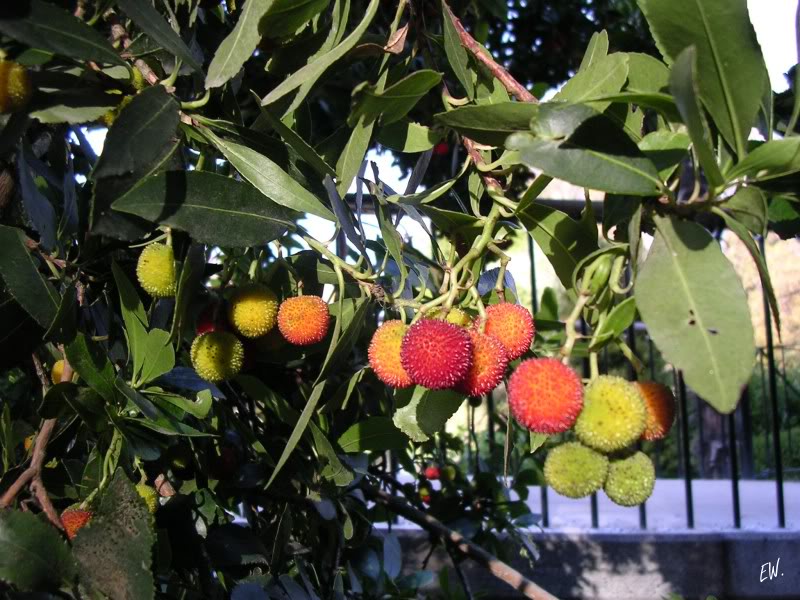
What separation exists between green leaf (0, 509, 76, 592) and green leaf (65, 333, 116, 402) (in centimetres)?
14

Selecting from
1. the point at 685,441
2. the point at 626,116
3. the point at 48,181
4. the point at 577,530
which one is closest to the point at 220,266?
the point at 48,181

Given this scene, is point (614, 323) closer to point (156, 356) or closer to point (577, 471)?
point (577, 471)

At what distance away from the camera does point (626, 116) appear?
0.55m

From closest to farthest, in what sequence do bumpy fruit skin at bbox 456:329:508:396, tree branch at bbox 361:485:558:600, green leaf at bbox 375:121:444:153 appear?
bumpy fruit skin at bbox 456:329:508:396, green leaf at bbox 375:121:444:153, tree branch at bbox 361:485:558:600

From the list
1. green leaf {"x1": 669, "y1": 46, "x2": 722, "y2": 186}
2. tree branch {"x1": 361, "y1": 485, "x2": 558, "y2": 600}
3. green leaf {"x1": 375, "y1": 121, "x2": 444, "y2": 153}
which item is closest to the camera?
green leaf {"x1": 669, "y1": 46, "x2": 722, "y2": 186}

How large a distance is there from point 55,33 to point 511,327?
45 cm

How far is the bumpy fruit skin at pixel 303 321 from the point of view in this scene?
76 centimetres

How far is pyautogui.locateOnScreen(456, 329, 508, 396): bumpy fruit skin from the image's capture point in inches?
24.6

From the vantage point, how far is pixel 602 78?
1.81 ft

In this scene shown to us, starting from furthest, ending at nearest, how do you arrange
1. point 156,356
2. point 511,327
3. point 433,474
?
point 433,474 < point 156,356 < point 511,327

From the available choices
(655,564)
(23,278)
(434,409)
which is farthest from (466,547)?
(655,564)

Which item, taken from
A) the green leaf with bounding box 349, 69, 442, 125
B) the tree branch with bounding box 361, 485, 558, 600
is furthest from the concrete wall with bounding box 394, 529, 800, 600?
the green leaf with bounding box 349, 69, 442, 125

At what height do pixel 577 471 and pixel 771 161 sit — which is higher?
pixel 771 161

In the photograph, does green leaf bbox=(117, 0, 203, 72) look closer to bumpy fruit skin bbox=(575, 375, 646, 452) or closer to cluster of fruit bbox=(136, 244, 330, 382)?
cluster of fruit bbox=(136, 244, 330, 382)
